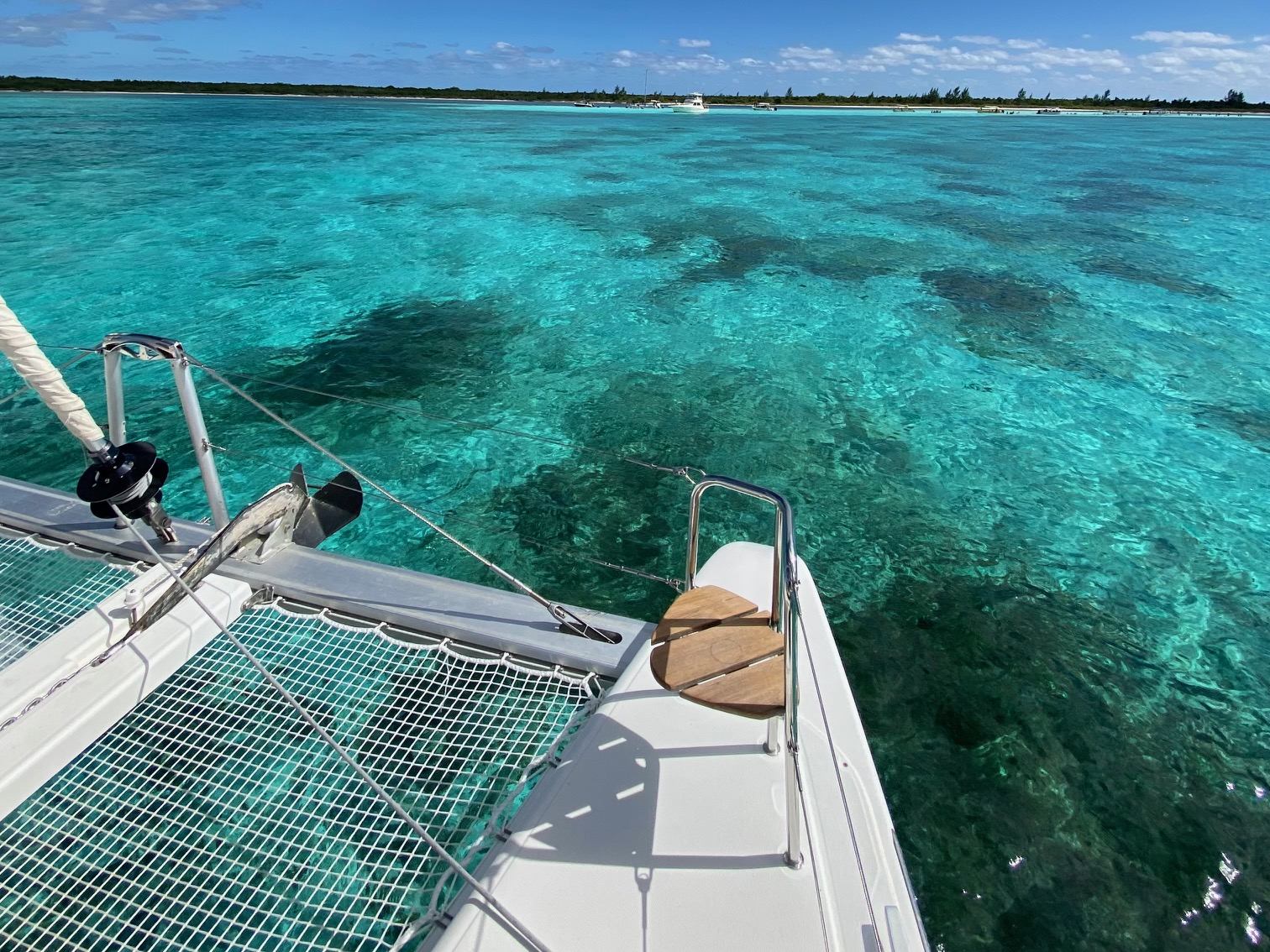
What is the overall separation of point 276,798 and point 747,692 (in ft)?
6.29

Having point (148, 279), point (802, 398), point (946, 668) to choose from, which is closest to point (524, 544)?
point (946, 668)

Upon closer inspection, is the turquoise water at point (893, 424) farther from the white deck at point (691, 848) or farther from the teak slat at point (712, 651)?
the teak slat at point (712, 651)

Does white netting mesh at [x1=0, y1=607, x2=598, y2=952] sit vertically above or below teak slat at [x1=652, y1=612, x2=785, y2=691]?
below

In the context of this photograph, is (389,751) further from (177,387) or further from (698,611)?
(177,387)

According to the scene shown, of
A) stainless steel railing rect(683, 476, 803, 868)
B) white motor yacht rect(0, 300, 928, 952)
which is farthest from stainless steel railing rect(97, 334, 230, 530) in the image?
stainless steel railing rect(683, 476, 803, 868)

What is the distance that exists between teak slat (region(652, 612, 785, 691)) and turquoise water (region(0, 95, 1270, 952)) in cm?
158

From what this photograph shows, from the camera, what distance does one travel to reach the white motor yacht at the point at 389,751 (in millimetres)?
1763

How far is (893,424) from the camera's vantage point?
20.8 ft

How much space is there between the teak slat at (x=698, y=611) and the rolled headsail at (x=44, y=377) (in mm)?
2181

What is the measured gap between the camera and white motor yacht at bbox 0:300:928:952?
69.4 inches

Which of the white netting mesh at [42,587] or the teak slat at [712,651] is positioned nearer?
the teak slat at [712,651]

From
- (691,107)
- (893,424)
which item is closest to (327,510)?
(893,424)

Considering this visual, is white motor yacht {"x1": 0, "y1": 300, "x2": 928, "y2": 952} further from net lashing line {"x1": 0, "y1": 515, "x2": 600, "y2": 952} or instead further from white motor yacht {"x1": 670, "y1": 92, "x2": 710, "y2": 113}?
white motor yacht {"x1": 670, "y1": 92, "x2": 710, "y2": 113}

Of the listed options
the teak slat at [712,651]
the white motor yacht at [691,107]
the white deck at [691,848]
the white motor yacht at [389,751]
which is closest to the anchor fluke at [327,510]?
the white motor yacht at [389,751]
